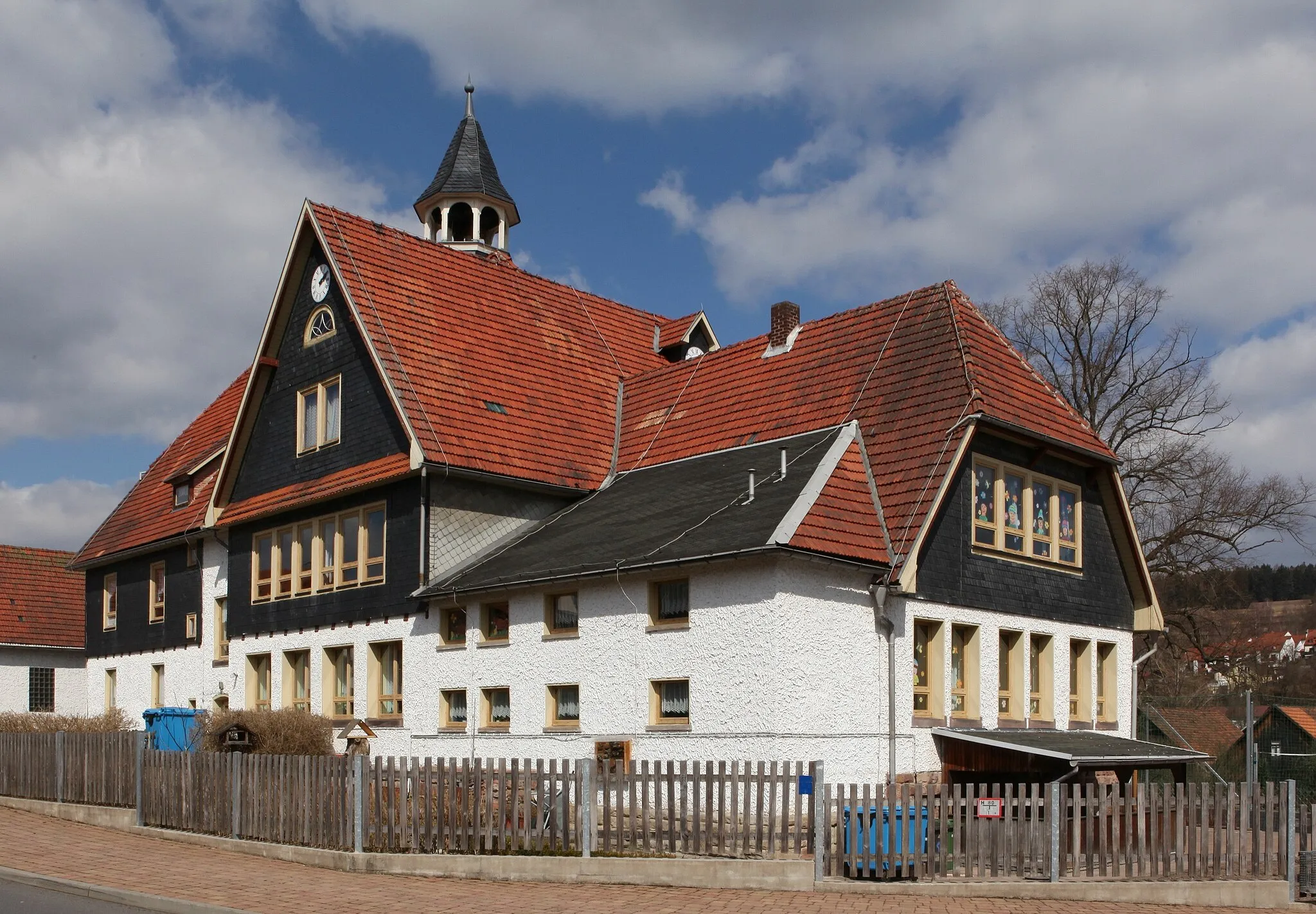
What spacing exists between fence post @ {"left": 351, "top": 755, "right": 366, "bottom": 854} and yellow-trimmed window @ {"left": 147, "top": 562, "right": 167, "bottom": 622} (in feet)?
60.7

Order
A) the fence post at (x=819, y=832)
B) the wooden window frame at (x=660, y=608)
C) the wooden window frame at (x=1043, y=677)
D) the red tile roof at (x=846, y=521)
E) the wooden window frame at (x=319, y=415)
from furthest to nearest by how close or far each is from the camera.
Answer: the wooden window frame at (x=319, y=415) → the wooden window frame at (x=1043, y=677) → the wooden window frame at (x=660, y=608) → the red tile roof at (x=846, y=521) → the fence post at (x=819, y=832)

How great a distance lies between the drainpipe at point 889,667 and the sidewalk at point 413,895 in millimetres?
4602

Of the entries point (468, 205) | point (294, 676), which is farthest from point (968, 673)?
point (468, 205)

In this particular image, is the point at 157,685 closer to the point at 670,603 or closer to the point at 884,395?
the point at 670,603

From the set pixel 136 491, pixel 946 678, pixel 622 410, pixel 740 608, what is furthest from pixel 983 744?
pixel 136 491

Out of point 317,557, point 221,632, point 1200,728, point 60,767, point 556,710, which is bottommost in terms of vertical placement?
point 1200,728

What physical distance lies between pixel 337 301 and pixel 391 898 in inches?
609

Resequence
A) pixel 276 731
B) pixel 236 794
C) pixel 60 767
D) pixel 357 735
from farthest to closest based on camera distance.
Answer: pixel 357 735 → pixel 60 767 → pixel 276 731 → pixel 236 794

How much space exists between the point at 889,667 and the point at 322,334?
1407 cm

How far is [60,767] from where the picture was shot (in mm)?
23500

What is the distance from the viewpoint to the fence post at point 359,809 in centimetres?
1714

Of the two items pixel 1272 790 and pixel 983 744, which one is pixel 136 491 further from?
pixel 1272 790

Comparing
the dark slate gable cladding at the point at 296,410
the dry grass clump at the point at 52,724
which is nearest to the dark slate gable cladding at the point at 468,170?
the dark slate gable cladding at the point at 296,410

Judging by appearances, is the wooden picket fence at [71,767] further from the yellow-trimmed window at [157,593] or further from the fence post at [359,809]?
the yellow-trimmed window at [157,593]
